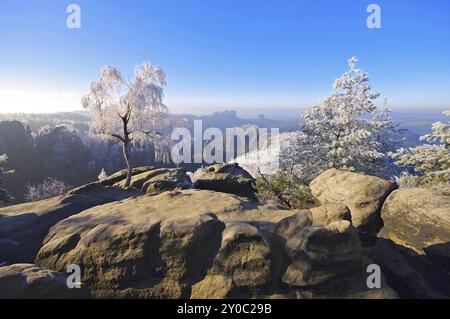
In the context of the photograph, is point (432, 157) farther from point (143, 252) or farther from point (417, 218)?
point (143, 252)

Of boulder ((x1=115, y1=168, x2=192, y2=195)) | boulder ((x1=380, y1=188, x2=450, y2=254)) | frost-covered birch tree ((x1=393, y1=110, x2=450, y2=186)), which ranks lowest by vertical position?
boulder ((x1=115, y1=168, x2=192, y2=195))

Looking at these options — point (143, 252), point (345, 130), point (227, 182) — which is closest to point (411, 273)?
point (143, 252)

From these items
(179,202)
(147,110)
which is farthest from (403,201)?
(147,110)

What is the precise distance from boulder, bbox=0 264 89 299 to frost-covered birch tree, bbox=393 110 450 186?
14866mm

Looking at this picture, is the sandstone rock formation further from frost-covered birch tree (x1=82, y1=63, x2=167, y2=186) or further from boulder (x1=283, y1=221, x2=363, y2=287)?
frost-covered birch tree (x1=82, y1=63, x2=167, y2=186)

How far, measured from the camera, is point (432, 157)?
14.1m

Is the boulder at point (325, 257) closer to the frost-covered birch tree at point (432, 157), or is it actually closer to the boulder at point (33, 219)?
the boulder at point (33, 219)

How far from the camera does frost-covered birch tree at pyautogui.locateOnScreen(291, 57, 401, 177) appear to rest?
19.1 meters

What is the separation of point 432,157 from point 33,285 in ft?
54.2

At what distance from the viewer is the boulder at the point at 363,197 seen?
1040 centimetres

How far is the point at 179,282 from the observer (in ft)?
25.3

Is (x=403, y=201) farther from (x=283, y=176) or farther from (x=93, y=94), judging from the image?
(x=93, y=94)

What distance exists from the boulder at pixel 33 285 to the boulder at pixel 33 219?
2309 millimetres

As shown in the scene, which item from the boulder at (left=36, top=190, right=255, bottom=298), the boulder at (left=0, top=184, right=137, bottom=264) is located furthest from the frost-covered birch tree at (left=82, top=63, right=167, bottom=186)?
the boulder at (left=36, top=190, right=255, bottom=298)
